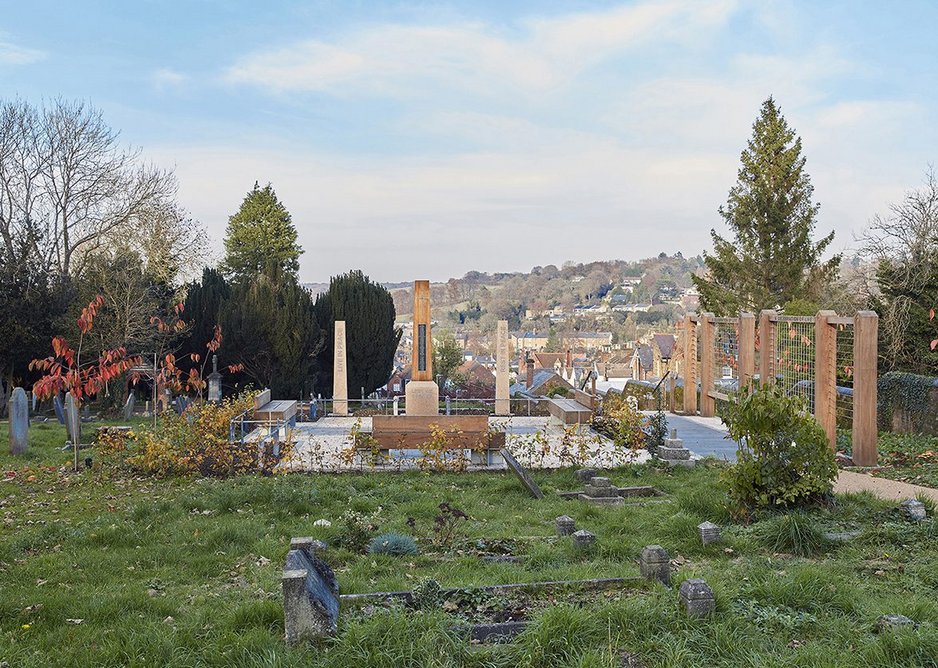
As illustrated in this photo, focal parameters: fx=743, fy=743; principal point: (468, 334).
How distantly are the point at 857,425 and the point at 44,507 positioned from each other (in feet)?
36.5

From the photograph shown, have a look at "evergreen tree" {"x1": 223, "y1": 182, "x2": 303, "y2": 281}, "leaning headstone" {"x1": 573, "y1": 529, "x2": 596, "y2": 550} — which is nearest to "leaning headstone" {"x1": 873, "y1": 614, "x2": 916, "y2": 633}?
"leaning headstone" {"x1": 573, "y1": 529, "x2": 596, "y2": 550}

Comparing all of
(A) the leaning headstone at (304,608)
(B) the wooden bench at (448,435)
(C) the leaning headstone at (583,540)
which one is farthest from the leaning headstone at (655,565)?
(B) the wooden bench at (448,435)

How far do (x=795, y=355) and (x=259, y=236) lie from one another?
1270 inches

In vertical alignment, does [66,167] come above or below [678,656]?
above

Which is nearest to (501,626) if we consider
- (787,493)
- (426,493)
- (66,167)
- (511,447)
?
(787,493)

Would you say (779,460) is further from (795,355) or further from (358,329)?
(358,329)

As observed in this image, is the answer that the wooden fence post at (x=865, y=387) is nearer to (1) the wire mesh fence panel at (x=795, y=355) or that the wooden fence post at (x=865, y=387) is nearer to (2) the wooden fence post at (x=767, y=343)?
(1) the wire mesh fence panel at (x=795, y=355)

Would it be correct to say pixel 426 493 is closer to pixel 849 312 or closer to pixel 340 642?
pixel 340 642

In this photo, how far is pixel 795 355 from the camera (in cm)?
1342

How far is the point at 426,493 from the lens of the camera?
9.32 metres

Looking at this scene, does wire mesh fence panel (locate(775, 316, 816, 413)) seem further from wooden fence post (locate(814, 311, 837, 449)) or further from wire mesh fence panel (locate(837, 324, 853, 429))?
wire mesh fence panel (locate(837, 324, 853, 429))

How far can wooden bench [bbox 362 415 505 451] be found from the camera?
11.8 metres

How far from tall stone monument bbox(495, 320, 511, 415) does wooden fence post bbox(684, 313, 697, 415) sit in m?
4.63

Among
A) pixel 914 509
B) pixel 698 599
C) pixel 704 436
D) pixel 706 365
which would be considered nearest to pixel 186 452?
pixel 698 599
